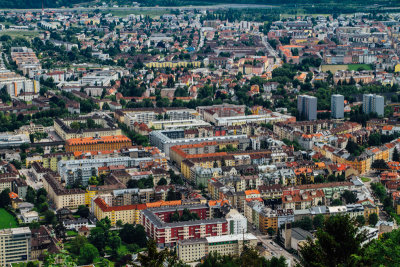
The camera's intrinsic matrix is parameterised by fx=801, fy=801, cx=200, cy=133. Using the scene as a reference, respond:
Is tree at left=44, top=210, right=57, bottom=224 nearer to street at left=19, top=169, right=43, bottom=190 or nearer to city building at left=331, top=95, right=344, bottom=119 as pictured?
street at left=19, top=169, right=43, bottom=190

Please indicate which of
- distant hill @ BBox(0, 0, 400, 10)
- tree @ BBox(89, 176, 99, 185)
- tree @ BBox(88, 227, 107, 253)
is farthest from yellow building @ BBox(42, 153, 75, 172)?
distant hill @ BBox(0, 0, 400, 10)

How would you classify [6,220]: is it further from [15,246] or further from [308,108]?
[308,108]

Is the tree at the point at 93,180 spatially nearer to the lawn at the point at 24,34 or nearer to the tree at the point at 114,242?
the tree at the point at 114,242

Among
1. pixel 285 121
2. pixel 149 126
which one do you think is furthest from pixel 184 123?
pixel 285 121

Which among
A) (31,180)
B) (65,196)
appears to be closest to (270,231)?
(65,196)

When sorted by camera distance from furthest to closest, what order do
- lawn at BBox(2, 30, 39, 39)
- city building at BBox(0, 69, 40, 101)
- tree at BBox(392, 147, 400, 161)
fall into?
lawn at BBox(2, 30, 39, 39) → city building at BBox(0, 69, 40, 101) → tree at BBox(392, 147, 400, 161)

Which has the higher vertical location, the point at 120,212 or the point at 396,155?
the point at 396,155

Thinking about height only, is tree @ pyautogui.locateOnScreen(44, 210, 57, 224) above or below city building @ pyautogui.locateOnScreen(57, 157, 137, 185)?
below

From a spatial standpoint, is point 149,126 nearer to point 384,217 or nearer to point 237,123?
point 237,123
